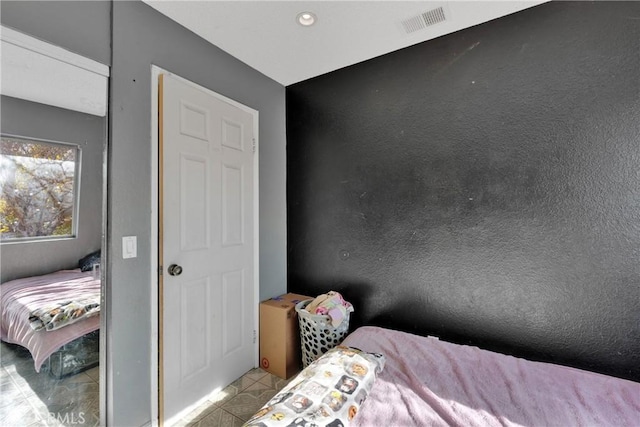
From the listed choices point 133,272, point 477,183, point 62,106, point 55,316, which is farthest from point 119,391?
point 477,183

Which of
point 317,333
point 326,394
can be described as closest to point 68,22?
point 326,394

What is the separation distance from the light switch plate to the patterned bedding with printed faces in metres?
1.07

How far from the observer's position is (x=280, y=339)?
224 centimetres

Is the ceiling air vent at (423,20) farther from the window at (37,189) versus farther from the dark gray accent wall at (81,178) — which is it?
the window at (37,189)

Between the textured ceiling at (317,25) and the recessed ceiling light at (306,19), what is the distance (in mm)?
27

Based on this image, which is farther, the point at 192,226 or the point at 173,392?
the point at 192,226

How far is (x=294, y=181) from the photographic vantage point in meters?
2.65

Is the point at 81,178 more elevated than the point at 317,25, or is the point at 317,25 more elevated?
the point at 317,25

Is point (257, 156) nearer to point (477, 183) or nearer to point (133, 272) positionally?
point (133, 272)

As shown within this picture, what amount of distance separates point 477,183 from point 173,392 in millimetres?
2271

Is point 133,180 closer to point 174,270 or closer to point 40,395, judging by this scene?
point 174,270

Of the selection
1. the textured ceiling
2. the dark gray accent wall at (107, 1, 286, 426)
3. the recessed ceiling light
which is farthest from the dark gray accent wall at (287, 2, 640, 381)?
the dark gray accent wall at (107, 1, 286, 426)


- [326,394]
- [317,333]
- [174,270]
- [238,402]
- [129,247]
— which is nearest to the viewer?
[326,394]

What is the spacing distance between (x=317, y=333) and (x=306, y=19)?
207 cm
